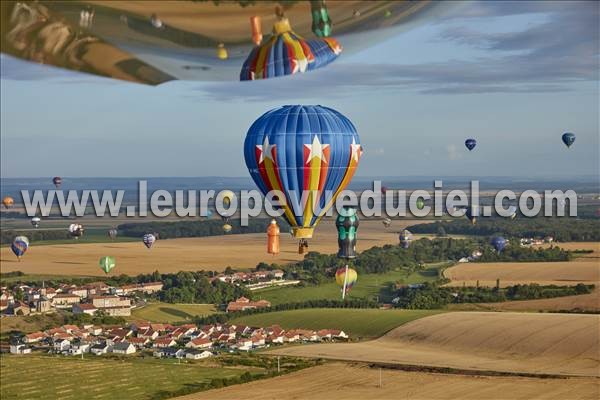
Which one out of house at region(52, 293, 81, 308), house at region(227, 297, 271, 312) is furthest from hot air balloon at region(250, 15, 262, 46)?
house at region(52, 293, 81, 308)

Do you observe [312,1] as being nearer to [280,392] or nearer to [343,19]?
[343,19]

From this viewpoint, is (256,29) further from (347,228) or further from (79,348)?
(347,228)

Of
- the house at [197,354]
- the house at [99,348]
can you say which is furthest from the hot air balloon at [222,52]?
the house at [99,348]

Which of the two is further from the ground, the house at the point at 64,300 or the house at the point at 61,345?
the house at the point at 64,300

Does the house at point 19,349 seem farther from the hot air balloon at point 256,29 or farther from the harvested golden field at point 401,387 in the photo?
the hot air balloon at point 256,29

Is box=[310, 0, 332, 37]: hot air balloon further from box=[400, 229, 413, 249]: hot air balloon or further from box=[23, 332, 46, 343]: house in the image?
box=[400, 229, 413, 249]: hot air balloon

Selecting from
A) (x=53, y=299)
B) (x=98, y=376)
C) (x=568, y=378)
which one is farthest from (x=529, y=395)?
(x=53, y=299)
